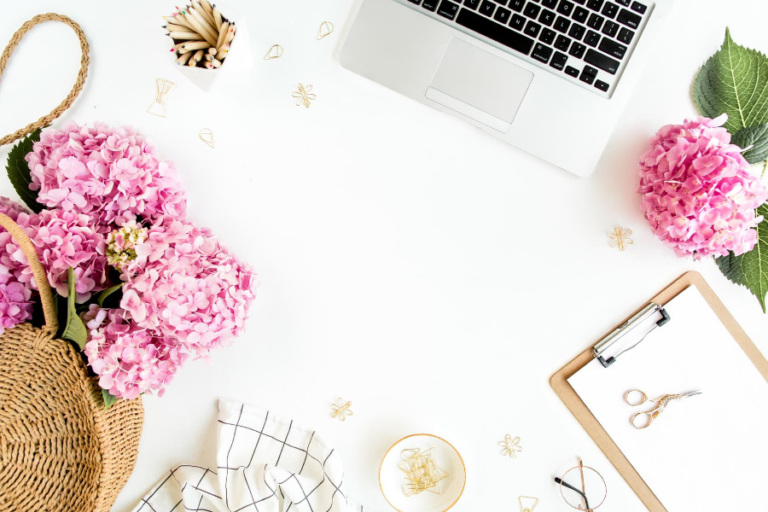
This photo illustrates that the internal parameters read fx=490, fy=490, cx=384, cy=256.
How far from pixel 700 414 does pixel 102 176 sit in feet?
2.91

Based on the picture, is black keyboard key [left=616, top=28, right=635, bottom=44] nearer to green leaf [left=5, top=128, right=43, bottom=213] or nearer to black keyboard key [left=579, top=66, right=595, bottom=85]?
black keyboard key [left=579, top=66, right=595, bottom=85]

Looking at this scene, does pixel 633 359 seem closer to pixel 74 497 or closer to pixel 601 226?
pixel 601 226

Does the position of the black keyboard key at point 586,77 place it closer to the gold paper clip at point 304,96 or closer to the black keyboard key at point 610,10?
the black keyboard key at point 610,10

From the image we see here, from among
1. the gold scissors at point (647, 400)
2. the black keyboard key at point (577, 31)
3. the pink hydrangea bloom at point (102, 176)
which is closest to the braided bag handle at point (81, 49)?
the pink hydrangea bloom at point (102, 176)

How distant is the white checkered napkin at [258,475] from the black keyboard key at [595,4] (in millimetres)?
729

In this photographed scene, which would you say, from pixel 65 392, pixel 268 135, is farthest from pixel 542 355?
pixel 65 392

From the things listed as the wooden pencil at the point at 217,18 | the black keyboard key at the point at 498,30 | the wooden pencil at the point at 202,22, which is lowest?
the wooden pencil at the point at 202,22

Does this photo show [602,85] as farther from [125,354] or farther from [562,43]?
[125,354]

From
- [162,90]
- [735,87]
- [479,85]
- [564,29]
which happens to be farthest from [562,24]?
[162,90]

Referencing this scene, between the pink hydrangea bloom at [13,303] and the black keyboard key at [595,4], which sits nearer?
the pink hydrangea bloom at [13,303]

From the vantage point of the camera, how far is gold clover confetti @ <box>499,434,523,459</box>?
2.45 ft

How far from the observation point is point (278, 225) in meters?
0.74

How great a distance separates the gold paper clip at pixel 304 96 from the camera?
0.73 meters

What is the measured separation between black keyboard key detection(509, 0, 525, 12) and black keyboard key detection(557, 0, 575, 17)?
0.05 meters
